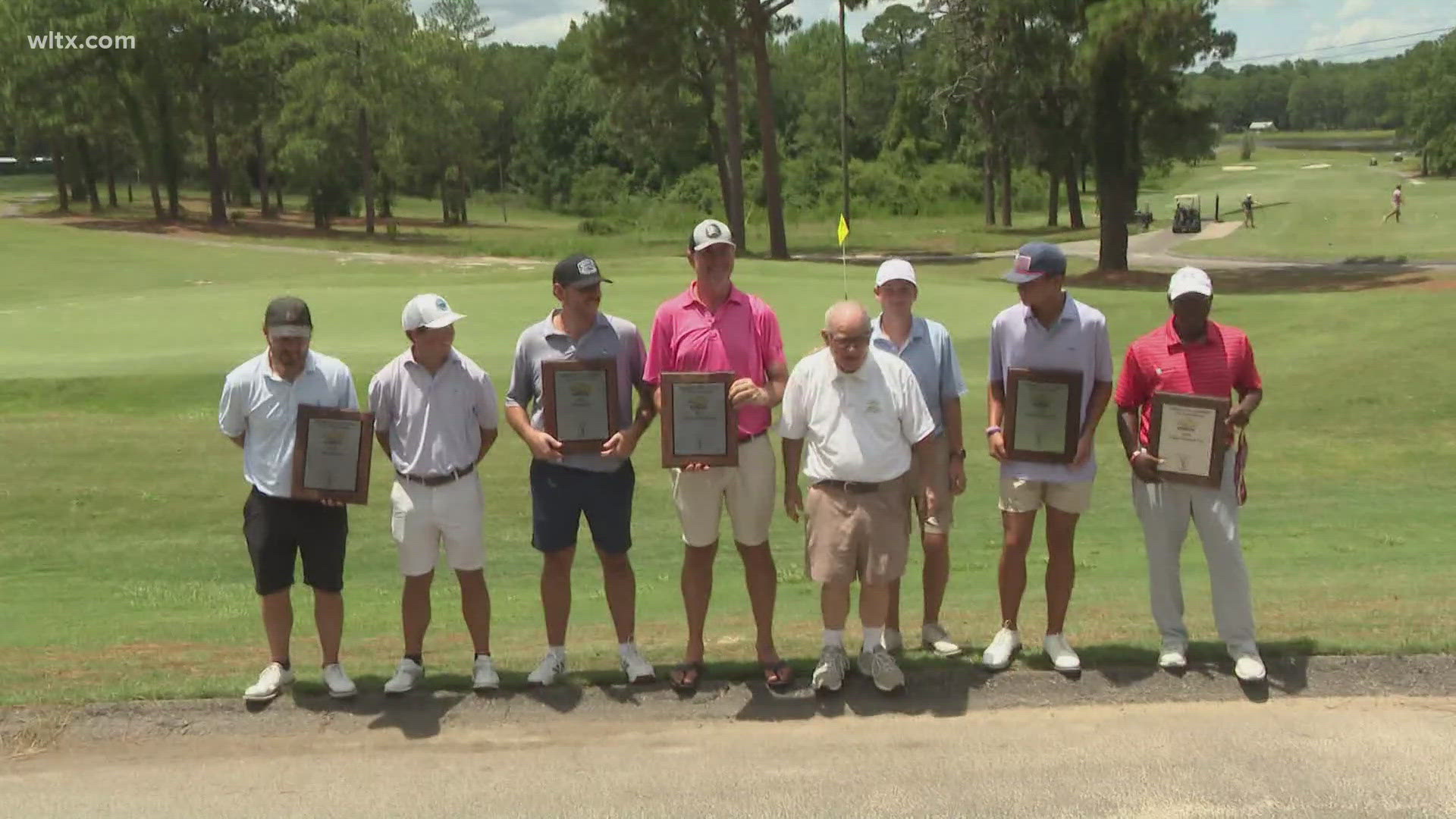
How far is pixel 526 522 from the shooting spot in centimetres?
1208

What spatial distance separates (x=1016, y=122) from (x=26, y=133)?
155 feet

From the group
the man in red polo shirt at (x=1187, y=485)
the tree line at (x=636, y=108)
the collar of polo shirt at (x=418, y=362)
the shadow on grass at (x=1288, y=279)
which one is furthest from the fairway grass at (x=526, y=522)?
the tree line at (x=636, y=108)

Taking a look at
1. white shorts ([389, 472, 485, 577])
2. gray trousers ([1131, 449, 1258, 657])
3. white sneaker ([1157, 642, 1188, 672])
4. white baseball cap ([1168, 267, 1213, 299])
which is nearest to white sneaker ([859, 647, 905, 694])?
white sneaker ([1157, 642, 1188, 672])

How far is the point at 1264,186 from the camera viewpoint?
8781 cm

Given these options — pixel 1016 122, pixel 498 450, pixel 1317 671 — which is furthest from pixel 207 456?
pixel 1016 122

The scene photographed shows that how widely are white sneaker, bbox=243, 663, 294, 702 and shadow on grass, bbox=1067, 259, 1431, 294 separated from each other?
97.1 ft

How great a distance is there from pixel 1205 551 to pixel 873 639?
1580 millimetres

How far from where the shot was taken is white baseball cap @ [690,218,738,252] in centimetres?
623

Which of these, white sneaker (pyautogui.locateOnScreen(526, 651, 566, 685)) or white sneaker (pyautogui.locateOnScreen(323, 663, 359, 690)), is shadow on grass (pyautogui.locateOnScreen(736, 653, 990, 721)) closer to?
white sneaker (pyautogui.locateOnScreen(526, 651, 566, 685))

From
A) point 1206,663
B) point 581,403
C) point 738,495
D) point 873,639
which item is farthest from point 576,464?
point 1206,663

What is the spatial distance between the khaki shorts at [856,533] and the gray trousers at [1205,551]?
1195 mm

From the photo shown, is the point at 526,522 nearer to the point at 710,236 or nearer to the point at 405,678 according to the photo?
the point at 405,678

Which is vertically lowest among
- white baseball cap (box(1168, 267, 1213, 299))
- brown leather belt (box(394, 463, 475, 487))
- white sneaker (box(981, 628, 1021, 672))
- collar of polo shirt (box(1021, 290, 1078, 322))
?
white sneaker (box(981, 628, 1021, 672))

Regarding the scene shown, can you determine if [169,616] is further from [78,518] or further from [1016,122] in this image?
[1016,122]
